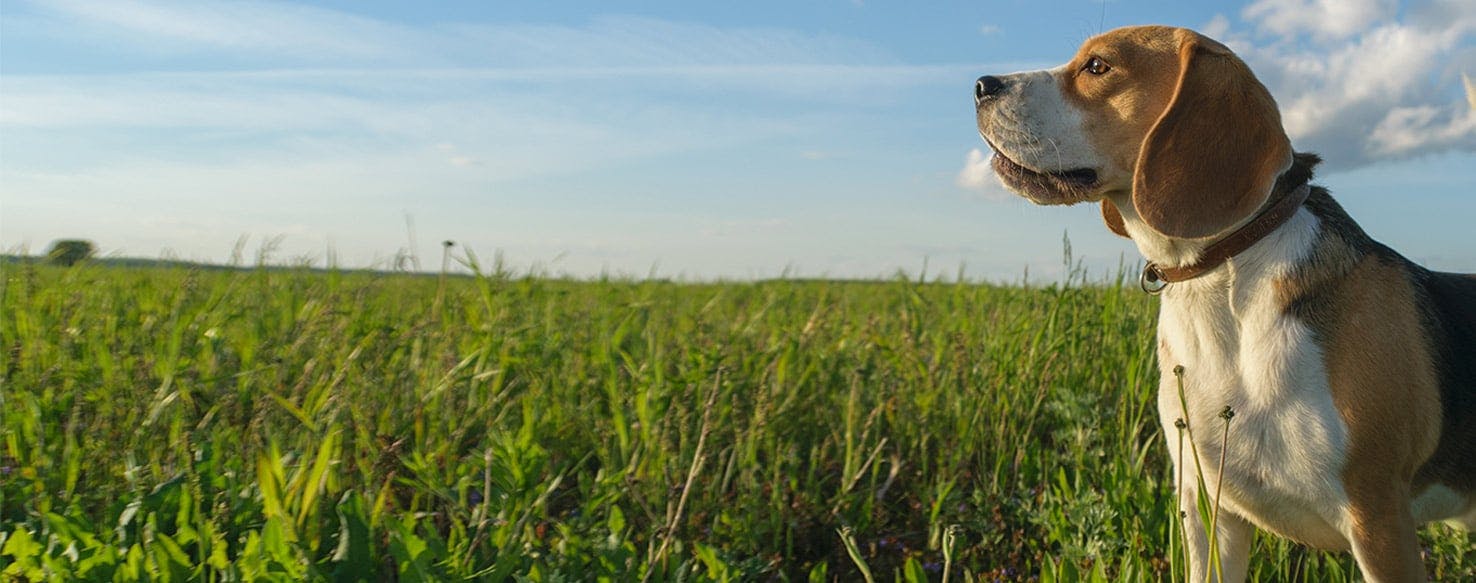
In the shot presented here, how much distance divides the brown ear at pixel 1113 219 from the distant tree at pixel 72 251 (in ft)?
18.7

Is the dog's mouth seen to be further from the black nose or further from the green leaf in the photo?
the green leaf

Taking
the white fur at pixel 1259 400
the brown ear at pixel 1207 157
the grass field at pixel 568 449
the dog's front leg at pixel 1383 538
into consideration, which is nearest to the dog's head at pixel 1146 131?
the brown ear at pixel 1207 157

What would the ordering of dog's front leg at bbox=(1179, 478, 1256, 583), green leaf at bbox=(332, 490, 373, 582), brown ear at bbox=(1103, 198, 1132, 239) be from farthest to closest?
brown ear at bbox=(1103, 198, 1132, 239) → dog's front leg at bbox=(1179, 478, 1256, 583) → green leaf at bbox=(332, 490, 373, 582)

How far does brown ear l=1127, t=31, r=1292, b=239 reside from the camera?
2701mm

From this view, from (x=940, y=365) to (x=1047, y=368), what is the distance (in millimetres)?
816

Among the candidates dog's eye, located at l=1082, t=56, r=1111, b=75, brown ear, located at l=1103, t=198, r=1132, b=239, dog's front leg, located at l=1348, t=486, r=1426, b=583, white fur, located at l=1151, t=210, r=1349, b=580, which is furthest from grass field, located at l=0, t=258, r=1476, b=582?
dog's eye, located at l=1082, t=56, r=1111, b=75

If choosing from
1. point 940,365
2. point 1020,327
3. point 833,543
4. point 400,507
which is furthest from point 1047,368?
point 400,507

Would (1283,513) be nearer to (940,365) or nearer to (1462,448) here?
(1462,448)

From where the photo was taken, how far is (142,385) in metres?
3.79

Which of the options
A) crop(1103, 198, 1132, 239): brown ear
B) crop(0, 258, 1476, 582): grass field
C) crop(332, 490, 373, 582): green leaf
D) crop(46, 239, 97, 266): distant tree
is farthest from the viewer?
crop(46, 239, 97, 266): distant tree

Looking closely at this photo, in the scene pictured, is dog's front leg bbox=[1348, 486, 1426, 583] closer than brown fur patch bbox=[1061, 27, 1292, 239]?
Yes

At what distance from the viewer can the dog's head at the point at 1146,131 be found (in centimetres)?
271

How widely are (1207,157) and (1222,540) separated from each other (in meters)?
1.14

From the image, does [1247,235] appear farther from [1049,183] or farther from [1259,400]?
[1049,183]
